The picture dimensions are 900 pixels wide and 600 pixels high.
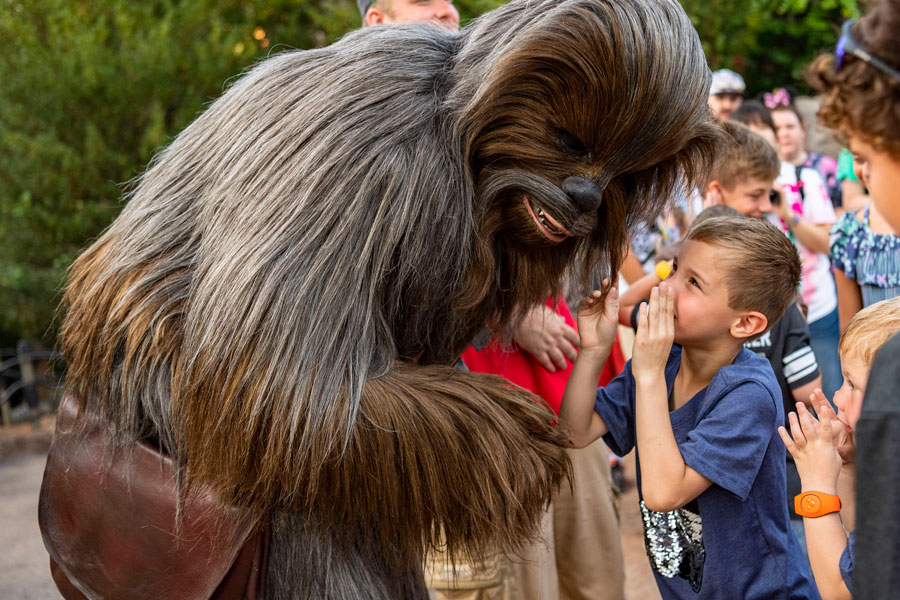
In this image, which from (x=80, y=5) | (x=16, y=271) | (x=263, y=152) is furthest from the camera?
(x=80, y=5)

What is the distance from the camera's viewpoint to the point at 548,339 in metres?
2.48

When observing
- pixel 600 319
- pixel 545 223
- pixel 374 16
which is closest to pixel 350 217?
pixel 545 223

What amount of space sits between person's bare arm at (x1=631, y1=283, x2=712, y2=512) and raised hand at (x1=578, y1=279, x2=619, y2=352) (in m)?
0.11

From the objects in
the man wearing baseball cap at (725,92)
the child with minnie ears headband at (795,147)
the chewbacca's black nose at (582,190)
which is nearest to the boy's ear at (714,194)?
the chewbacca's black nose at (582,190)

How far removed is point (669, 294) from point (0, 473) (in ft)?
18.5

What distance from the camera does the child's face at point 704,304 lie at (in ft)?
6.86

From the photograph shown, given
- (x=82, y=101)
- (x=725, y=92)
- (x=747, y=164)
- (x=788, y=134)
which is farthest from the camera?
(x=82, y=101)

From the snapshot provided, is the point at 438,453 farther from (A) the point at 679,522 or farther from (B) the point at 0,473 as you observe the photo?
(B) the point at 0,473

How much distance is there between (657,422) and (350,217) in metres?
0.80

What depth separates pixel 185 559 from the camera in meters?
1.73

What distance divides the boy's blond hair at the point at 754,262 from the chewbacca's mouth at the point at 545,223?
0.45 m

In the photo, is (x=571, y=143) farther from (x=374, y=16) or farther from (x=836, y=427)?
(x=374, y=16)

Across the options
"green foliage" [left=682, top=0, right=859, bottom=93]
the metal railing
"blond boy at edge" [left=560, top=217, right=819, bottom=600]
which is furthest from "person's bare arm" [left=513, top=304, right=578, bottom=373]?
the metal railing

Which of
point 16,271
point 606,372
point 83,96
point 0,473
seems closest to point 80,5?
point 83,96
